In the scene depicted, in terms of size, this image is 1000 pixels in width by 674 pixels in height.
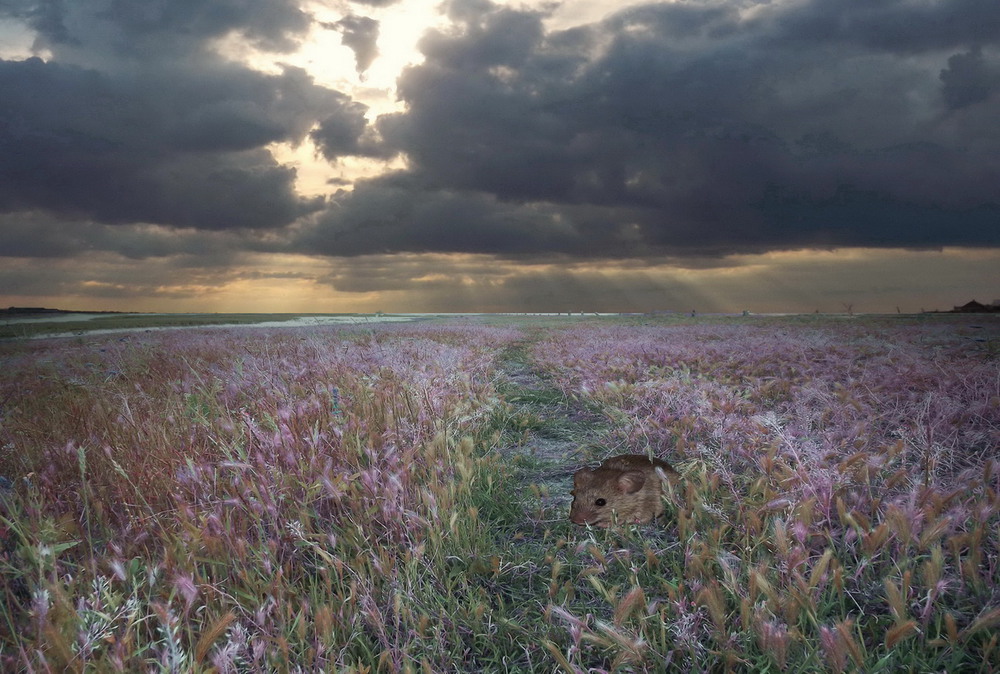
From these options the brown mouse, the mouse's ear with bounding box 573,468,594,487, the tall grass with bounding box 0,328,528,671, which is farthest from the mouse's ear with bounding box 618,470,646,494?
the tall grass with bounding box 0,328,528,671

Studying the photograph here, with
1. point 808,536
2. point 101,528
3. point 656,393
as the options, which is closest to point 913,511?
point 808,536

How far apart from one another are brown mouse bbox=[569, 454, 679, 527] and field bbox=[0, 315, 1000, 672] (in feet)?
0.42

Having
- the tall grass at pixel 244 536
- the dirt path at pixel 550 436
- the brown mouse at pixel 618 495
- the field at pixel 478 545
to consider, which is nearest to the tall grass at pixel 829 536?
the field at pixel 478 545

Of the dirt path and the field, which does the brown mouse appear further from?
the dirt path

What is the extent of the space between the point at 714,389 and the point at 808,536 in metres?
3.68

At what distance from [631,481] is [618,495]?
11cm

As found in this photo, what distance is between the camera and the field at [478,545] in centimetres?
211

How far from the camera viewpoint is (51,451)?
419cm

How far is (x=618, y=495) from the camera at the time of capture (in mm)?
3361

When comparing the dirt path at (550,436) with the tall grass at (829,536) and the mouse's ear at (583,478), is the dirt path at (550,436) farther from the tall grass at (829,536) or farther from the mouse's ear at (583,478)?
the tall grass at (829,536)

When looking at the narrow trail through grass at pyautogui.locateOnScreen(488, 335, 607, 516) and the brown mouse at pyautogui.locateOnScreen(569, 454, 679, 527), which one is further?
the narrow trail through grass at pyautogui.locateOnScreen(488, 335, 607, 516)

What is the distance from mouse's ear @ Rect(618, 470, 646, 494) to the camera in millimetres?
3338

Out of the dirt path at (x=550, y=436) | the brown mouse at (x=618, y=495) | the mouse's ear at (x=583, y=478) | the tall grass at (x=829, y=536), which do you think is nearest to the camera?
the tall grass at (x=829, y=536)

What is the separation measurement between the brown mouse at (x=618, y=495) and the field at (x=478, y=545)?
13 centimetres
